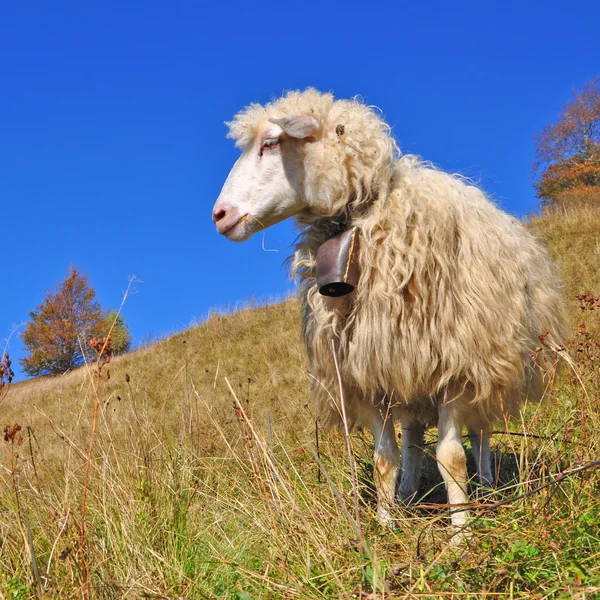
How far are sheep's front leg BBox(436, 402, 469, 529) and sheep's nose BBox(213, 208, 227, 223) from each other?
1.52 m

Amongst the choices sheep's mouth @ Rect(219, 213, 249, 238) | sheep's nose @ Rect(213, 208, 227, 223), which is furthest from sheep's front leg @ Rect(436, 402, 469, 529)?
sheep's nose @ Rect(213, 208, 227, 223)

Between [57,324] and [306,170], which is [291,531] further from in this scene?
[57,324]

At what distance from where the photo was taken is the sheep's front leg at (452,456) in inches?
127

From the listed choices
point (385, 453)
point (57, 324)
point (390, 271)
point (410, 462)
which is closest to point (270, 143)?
point (390, 271)

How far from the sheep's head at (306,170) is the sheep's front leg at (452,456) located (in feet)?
3.93

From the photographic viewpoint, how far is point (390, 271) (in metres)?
3.25

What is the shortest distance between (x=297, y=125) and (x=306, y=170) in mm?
233

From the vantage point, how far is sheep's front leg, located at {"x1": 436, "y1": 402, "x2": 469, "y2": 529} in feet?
10.6

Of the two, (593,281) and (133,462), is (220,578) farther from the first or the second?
(593,281)

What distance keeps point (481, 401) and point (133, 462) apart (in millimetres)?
1877

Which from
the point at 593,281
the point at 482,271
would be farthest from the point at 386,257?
the point at 593,281

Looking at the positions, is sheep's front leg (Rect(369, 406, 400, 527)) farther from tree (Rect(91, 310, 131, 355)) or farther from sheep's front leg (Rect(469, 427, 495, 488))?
tree (Rect(91, 310, 131, 355))

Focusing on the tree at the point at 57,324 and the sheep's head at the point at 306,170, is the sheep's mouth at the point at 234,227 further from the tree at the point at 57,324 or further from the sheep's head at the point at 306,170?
the tree at the point at 57,324

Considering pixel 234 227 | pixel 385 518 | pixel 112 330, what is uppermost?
pixel 234 227
